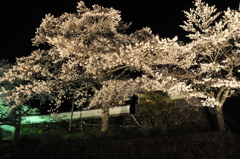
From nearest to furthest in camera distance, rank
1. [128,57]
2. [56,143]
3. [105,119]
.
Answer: [128,57] < [56,143] < [105,119]

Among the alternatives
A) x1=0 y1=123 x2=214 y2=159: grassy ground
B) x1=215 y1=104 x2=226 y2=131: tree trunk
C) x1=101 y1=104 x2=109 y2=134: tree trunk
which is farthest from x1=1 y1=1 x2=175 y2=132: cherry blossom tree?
x1=215 y1=104 x2=226 y2=131: tree trunk

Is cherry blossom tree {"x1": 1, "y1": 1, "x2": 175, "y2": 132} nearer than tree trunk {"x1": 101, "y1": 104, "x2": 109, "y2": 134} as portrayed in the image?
Yes

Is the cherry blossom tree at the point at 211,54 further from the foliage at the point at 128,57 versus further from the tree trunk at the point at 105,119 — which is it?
the tree trunk at the point at 105,119

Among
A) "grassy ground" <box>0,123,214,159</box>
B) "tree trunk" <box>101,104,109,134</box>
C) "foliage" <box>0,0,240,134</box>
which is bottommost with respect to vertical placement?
"grassy ground" <box>0,123,214,159</box>

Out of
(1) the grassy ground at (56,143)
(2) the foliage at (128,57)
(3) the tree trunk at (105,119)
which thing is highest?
(2) the foliage at (128,57)

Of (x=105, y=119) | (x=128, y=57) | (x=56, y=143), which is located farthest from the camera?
(x=105, y=119)

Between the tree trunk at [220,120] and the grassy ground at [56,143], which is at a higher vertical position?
the tree trunk at [220,120]

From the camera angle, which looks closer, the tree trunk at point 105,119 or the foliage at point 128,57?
the foliage at point 128,57

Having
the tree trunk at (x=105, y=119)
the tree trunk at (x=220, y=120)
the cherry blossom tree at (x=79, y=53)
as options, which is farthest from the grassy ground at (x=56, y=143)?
the tree trunk at (x=220, y=120)

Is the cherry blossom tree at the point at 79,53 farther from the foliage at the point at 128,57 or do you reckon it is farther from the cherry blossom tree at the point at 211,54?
the cherry blossom tree at the point at 211,54

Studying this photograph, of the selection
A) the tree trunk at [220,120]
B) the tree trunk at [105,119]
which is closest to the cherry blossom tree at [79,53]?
the tree trunk at [105,119]

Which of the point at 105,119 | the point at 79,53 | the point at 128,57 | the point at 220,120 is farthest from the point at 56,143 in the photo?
the point at 220,120

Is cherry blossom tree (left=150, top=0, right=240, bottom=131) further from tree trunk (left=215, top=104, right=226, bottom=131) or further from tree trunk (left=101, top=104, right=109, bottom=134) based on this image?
tree trunk (left=101, top=104, right=109, bottom=134)

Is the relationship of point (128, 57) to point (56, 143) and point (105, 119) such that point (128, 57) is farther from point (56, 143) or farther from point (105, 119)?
point (56, 143)
